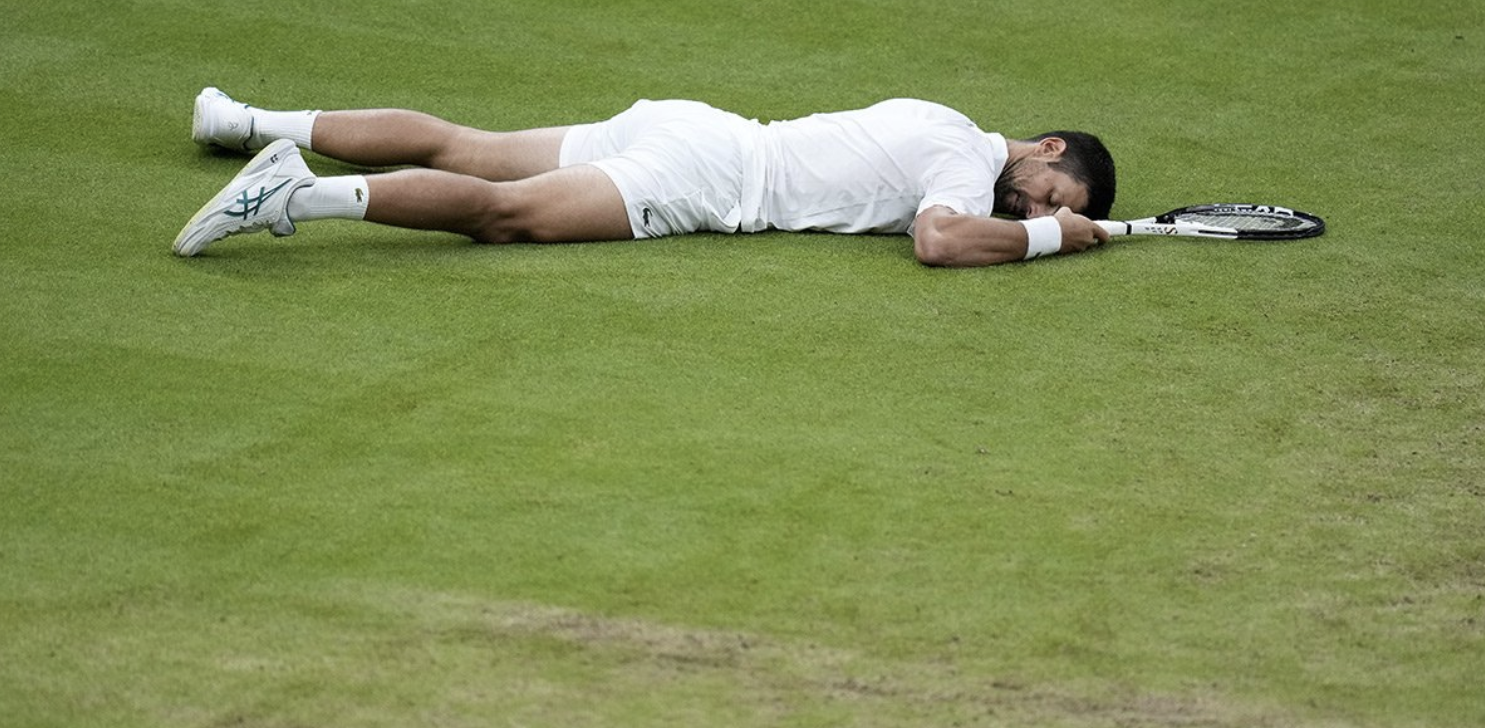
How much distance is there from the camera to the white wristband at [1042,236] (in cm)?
588

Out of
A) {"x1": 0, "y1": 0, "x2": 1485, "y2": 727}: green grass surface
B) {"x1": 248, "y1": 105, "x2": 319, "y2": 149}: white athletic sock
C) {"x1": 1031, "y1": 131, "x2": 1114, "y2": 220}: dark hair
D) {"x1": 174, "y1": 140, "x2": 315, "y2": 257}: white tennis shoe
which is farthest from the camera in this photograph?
{"x1": 248, "y1": 105, "x2": 319, "y2": 149}: white athletic sock

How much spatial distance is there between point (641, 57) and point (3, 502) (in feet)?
13.2

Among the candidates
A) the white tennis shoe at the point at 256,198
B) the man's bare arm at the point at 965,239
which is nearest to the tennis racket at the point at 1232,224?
the man's bare arm at the point at 965,239

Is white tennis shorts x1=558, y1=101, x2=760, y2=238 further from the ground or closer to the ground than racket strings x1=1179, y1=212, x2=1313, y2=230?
further from the ground

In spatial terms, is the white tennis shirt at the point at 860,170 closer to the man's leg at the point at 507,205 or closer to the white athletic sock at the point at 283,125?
the man's leg at the point at 507,205

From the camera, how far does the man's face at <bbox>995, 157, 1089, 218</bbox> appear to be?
20.2 feet

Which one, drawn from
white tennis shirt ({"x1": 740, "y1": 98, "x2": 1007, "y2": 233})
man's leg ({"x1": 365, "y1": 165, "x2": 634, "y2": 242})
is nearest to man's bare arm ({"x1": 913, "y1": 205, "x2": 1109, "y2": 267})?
white tennis shirt ({"x1": 740, "y1": 98, "x2": 1007, "y2": 233})

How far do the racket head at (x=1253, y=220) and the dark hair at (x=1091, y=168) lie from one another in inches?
7.9

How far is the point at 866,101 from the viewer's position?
7336mm

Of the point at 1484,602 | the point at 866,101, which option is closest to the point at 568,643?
the point at 1484,602

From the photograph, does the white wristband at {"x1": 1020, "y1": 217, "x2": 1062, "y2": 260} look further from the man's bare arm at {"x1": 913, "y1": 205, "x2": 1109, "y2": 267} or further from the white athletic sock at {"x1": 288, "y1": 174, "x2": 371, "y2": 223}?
the white athletic sock at {"x1": 288, "y1": 174, "x2": 371, "y2": 223}

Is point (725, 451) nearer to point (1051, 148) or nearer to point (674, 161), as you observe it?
point (674, 161)

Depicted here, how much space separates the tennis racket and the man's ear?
0.95ft

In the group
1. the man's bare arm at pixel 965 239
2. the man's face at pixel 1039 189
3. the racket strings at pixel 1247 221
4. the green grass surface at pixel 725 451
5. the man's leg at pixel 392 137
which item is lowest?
the green grass surface at pixel 725 451
